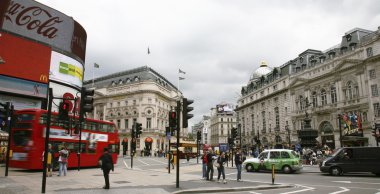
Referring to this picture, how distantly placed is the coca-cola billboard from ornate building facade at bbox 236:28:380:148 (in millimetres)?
29564

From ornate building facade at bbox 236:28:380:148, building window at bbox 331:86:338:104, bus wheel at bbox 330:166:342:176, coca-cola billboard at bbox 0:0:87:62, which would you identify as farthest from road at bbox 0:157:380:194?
building window at bbox 331:86:338:104

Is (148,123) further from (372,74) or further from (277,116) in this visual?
(372,74)

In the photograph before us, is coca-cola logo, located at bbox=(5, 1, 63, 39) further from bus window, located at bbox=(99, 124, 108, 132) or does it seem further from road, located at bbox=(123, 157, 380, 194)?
road, located at bbox=(123, 157, 380, 194)

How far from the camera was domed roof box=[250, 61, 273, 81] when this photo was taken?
94188 millimetres

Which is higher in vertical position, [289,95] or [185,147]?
[289,95]

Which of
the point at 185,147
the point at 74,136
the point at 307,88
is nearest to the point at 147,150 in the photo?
the point at 185,147

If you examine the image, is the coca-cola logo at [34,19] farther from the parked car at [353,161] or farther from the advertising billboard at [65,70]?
the parked car at [353,161]

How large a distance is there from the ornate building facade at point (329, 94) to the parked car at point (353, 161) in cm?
1320

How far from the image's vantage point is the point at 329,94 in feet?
186

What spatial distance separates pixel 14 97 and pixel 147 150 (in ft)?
126

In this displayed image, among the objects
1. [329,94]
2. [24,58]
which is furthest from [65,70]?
[329,94]

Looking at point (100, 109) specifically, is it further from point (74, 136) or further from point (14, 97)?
point (74, 136)

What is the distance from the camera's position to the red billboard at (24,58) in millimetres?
34312

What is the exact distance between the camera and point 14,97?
35500mm
